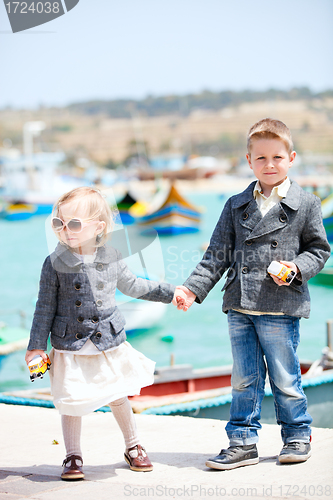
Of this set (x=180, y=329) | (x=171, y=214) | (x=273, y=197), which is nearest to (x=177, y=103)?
(x=171, y=214)

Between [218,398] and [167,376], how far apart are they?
1255 mm

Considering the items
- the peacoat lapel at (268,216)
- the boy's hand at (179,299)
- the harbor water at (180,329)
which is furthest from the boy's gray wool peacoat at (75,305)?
the harbor water at (180,329)

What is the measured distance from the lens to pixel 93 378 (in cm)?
241

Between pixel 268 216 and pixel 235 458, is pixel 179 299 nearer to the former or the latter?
pixel 268 216

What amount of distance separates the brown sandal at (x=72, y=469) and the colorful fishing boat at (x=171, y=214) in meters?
29.0

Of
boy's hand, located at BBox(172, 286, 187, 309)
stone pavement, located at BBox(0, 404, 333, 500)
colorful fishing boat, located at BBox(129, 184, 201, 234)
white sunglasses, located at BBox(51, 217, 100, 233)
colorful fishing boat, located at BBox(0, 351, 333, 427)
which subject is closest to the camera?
stone pavement, located at BBox(0, 404, 333, 500)

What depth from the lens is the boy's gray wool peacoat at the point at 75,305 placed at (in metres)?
2.43

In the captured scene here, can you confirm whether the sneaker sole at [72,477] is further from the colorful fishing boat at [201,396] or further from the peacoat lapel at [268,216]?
the colorful fishing boat at [201,396]

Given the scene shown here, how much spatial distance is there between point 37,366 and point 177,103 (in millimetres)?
129657

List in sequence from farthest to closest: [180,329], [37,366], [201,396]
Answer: [180,329] → [201,396] → [37,366]

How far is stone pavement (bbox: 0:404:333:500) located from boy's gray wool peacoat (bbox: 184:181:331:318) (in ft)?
2.10

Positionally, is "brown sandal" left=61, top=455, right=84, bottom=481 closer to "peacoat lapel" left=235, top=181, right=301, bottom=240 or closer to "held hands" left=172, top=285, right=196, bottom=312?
"held hands" left=172, top=285, right=196, bottom=312

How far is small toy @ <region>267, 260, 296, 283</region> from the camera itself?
241cm

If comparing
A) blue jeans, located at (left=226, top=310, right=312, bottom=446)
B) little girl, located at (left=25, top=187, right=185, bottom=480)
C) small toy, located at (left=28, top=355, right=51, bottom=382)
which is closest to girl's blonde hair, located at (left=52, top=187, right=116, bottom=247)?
little girl, located at (left=25, top=187, right=185, bottom=480)
